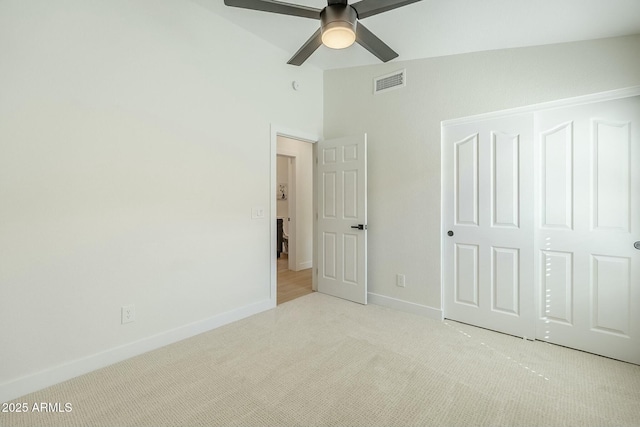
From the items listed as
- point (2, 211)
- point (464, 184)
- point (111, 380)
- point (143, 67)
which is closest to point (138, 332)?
point (111, 380)

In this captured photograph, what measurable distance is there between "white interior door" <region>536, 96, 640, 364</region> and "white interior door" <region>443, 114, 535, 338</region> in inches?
4.6

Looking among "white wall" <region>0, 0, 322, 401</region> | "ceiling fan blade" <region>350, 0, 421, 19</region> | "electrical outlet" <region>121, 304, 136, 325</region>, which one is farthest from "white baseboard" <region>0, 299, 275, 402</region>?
"ceiling fan blade" <region>350, 0, 421, 19</region>

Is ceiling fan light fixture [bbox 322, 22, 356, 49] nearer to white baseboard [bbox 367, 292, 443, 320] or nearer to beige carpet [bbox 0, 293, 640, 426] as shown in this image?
beige carpet [bbox 0, 293, 640, 426]

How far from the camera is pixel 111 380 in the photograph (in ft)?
6.42

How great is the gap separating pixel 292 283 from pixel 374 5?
359 centimetres

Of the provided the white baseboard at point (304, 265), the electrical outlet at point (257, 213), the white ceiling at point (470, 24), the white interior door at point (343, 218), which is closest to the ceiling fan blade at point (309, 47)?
the white ceiling at point (470, 24)

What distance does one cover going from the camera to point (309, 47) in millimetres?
2230

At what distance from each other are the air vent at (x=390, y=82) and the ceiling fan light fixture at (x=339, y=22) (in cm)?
151

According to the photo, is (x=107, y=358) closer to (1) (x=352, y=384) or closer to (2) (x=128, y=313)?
(2) (x=128, y=313)

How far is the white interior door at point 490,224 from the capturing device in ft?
8.30

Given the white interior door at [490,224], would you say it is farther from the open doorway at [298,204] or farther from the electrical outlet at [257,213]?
the open doorway at [298,204]

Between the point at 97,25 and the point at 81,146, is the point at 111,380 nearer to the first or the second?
the point at 81,146

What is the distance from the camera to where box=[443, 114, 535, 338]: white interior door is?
2531 mm

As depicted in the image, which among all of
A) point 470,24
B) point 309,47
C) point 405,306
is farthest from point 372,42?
point 405,306
